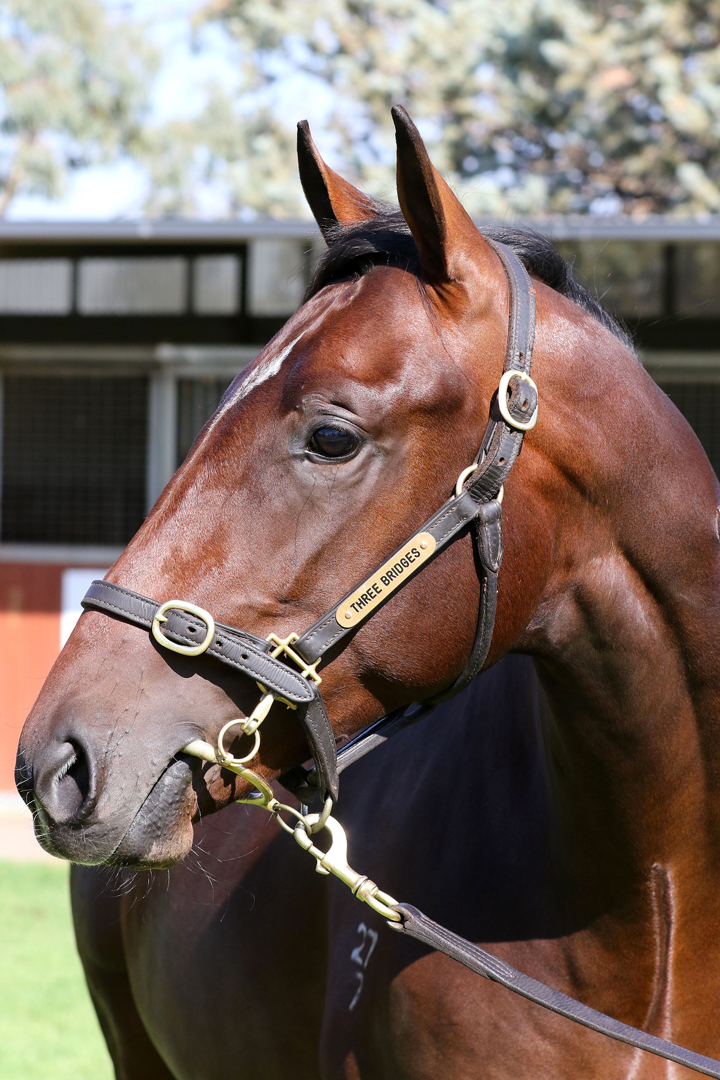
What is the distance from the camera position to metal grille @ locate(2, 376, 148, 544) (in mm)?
9820

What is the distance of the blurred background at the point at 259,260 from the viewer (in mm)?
8047

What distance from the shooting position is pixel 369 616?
162cm

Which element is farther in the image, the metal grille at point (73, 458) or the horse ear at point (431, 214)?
the metal grille at point (73, 458)

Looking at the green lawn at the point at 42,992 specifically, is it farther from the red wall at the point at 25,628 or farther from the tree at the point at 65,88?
the tree at the point at 65,88

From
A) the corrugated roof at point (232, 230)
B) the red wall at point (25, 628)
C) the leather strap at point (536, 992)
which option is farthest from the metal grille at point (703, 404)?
the leather strap at point (536, 992)

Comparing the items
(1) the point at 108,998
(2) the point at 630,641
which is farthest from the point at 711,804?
(1) the point at 108,998

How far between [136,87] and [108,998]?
917 inches

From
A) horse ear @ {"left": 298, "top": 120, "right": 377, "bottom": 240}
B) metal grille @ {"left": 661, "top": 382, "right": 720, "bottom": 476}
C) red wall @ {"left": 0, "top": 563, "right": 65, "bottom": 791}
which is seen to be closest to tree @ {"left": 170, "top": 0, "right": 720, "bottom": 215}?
metal grille @ {"left": 661, "top": 382, "right": 720, "bottom": 476}

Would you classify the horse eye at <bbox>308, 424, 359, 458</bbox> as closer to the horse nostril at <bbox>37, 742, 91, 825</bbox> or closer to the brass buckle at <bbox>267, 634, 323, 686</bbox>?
the brass buckle at <bbox>267, 634, 323, 686</bbox>

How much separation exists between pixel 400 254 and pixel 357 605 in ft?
1.94

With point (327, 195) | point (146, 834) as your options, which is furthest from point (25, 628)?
point (146, 834)

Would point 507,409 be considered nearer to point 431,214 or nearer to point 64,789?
point 431,214

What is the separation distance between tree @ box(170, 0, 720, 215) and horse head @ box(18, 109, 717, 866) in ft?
39.1

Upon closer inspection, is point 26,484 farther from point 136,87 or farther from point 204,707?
point 136,87
